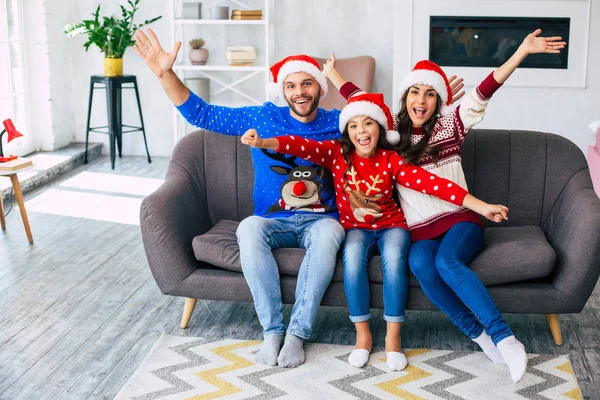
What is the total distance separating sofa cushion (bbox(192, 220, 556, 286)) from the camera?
2982 millimetres

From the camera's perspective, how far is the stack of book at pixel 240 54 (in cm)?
613

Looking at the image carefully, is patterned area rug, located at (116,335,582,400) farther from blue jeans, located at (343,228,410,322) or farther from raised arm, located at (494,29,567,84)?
raised arm, located at (494,29,567,84)

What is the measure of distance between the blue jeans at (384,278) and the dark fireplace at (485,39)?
10.2 ft

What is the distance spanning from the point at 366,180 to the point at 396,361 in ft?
2.27

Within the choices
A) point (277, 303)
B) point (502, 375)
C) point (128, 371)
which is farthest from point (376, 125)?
point (128, 371)

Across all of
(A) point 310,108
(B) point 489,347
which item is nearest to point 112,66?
(A) point 310,108

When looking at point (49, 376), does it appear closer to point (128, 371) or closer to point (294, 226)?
point (128, 371)

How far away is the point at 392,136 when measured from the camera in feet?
10.6

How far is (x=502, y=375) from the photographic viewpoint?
113 inches

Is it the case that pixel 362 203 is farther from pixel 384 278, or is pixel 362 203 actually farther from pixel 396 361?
pixel 396 361

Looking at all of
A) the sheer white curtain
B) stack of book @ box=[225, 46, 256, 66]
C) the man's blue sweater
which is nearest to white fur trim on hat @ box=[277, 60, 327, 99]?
the man's blue sweater

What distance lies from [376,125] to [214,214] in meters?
0.86

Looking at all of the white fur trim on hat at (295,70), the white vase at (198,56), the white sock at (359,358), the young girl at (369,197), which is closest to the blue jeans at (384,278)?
the young girl at (369,197)

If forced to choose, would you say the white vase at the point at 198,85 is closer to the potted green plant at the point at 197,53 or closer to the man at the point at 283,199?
the potted green plant at the point at 197,53
